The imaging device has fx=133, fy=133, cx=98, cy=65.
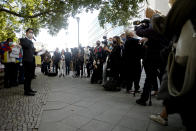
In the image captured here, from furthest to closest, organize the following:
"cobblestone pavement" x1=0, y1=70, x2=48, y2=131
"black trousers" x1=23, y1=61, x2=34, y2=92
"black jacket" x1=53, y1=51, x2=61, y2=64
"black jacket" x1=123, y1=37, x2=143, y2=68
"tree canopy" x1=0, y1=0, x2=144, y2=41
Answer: "black jacket" x1=53, y1=51, x2=61, y2=64, "tree canopy" x1=0, y1=0, x2=144, y2=41, "black jacket" x1=123, y1=37, x2=143, y2=68, "black trousers" x1=23, y1=61, x2=34, y2=92, "cobblestone pavement" x1=0, y1=70, x2=48, y2=131

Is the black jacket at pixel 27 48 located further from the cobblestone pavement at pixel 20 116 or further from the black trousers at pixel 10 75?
the black trousers at pixel 10 75

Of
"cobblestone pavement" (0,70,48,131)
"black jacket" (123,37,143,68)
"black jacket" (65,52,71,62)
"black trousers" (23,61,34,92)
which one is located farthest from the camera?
"black jacket" (65,52,71,62)

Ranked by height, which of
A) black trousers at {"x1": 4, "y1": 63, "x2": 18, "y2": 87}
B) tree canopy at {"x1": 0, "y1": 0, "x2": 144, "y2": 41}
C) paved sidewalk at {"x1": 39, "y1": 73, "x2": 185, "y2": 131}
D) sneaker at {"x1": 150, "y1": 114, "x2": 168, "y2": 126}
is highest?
tree canopy at {"x1": 0, "y1": 0, "x2": 144, "y2": 41}

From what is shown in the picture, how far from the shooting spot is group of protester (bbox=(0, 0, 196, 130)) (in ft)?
3.62

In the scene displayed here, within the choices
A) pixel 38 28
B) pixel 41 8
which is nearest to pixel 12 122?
pixel 41 8

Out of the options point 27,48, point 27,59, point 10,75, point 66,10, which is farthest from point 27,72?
point 66,10

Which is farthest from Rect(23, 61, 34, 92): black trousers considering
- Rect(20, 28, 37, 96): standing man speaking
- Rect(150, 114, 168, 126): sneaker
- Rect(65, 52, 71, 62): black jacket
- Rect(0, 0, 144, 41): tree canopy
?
Rect(65, 52, 71, 62): black jacket

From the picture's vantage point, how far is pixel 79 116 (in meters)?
2.86

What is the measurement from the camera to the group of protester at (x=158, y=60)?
1.10 m

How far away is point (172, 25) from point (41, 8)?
1182 cm

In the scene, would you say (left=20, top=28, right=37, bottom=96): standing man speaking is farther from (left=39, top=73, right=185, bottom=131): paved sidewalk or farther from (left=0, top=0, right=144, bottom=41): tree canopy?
(left=0, top=0, right=144, bottom=41): tree canopy

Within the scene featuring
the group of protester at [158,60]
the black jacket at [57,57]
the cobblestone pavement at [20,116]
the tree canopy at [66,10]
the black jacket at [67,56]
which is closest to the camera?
the group of protester at [158,60]

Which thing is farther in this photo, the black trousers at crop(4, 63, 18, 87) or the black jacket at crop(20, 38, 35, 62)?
the black trousers at crop(4, 63, 18, 87)

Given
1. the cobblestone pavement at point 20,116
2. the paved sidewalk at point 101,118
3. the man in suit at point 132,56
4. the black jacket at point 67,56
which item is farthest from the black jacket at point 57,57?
the paved sidewalk at point 101,118
